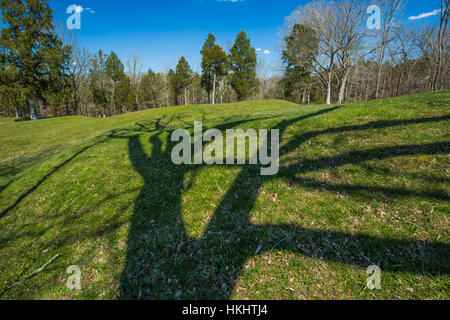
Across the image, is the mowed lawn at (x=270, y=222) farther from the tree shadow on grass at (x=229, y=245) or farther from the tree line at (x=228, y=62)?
the tree line at (x=228, y=62)

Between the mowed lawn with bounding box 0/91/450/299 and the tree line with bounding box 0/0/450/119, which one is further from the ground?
the tree line with bounding box 0/0/450/119

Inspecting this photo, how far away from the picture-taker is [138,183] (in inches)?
261

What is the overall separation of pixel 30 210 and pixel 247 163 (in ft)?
24.7

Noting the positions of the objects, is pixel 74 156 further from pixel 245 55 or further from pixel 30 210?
pixel 245 55

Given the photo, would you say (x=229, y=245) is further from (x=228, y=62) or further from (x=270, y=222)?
(x=228, y=62)

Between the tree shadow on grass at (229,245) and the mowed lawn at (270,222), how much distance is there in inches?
0.9

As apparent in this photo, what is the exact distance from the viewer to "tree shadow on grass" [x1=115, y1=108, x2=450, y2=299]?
3143 mm

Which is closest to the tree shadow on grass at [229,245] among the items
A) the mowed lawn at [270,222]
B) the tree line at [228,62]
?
the mowed lawn at [270,222]

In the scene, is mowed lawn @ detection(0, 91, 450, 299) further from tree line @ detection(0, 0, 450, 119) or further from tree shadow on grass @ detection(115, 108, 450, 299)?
tree line @ detection(0, 0, 450, 119)

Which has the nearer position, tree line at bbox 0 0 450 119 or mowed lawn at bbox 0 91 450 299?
mowed lawn at bbox 0 91 450 299

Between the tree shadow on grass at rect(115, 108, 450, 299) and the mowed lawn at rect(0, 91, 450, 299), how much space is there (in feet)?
0.07

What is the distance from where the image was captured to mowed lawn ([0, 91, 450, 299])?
3.13 m

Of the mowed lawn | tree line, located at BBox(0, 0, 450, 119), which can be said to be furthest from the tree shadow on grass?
tree line, located at BBox(0, 0, 450, 119)

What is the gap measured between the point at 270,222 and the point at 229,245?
103 centimetres
